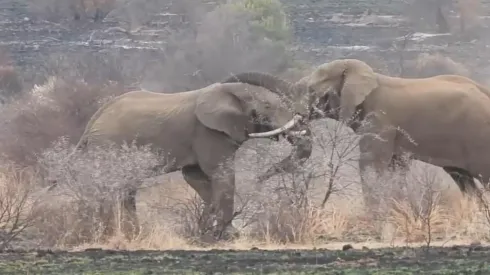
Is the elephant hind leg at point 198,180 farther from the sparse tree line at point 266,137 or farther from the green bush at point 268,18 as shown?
the green bush at point 268,18

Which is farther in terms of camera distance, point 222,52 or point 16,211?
point 222,52

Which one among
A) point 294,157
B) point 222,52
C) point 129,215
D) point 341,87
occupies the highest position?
point 222,52

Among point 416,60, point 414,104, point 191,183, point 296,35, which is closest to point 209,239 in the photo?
point 191,183

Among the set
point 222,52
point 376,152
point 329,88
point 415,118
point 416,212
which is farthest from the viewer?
point 222,52

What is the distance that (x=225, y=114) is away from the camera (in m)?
18.9

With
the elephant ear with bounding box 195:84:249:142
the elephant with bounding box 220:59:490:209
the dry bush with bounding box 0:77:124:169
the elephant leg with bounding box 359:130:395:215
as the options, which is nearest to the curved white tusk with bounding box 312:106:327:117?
the elephant with bounding box 220:59:490:209

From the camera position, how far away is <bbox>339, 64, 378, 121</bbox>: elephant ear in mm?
19438

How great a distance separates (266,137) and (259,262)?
648 cm

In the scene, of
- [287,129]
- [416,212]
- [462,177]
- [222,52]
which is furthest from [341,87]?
[222,52]

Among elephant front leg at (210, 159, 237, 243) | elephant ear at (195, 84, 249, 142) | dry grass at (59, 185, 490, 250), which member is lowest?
dry grass at (59, 185, 490, 250)

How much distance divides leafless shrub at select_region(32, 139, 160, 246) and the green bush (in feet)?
96.5

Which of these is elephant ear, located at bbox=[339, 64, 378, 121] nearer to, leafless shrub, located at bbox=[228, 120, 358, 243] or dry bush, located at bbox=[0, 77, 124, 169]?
leafless shrub, located at bbox=[228, 120, 358, 243]

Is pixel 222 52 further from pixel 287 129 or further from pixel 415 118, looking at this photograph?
pixel 287 129

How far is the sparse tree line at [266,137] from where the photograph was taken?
17.2m
